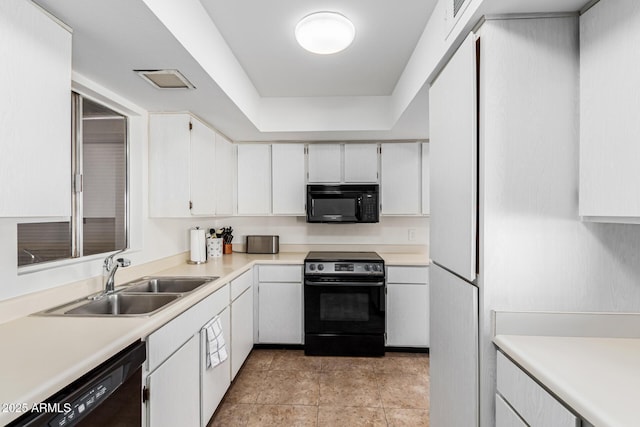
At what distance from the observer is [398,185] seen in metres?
3.43

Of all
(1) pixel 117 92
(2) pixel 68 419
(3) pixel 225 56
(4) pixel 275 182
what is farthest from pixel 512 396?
(4) pixel 275 182

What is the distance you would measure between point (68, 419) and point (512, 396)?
135cm

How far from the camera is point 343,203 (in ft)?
11.0

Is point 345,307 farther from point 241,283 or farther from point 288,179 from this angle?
point 288,179

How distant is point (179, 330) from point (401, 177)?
98.4 inches

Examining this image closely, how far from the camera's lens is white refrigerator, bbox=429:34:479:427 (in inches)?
51.1

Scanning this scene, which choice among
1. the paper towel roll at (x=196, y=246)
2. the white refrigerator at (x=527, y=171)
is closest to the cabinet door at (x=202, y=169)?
the paper towel roll at (x=196, y=246)

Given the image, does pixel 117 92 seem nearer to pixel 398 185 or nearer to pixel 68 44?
pixel 68 44

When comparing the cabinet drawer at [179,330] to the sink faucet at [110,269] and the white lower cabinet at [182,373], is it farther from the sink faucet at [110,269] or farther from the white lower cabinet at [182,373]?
the sink faucet at [110,269]

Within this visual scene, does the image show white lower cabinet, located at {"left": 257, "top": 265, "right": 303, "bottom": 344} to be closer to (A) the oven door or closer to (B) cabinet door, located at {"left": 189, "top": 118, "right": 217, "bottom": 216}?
(A) the oven door

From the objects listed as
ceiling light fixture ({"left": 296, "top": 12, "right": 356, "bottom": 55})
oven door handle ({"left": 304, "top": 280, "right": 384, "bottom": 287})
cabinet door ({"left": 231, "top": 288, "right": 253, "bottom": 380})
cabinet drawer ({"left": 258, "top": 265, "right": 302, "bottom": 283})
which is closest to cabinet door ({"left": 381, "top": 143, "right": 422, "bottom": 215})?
oven door handle ({"left": 304, "top": 280, "right": 384, "bottom": 287})

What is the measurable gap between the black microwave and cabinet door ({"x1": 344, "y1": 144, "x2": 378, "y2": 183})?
0.13m

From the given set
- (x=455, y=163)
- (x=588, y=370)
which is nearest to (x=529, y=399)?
(x=588, y=370)

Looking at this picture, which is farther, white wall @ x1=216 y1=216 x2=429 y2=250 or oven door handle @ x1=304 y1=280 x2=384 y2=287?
white wall @ x1=216 y1=216 x2=429 y2=250
